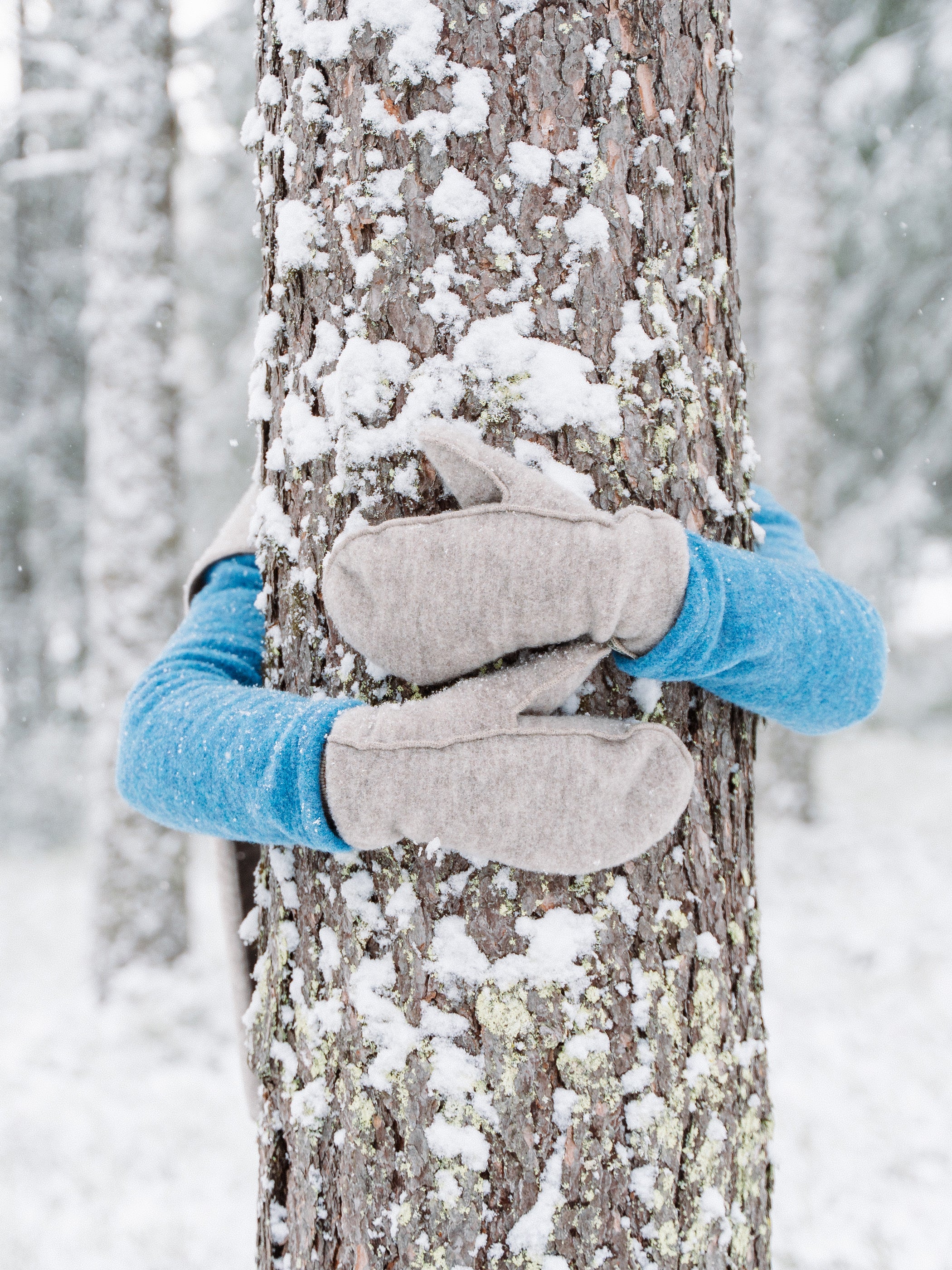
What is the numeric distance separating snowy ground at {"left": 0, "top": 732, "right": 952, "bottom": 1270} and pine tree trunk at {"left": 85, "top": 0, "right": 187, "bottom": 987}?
637mm

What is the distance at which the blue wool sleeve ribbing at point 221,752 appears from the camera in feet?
3.29

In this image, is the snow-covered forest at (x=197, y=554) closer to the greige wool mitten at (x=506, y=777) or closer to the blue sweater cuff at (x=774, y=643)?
the blue sweater cuff at (x=774, y=643)

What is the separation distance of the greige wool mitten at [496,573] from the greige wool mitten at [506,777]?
0.20ft

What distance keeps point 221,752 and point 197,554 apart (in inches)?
352

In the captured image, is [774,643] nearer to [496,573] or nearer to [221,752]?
[496,573]

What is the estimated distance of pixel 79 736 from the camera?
1050cm

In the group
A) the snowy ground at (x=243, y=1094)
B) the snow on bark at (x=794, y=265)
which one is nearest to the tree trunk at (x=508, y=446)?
the snowy ground at (x=243, y=1094)

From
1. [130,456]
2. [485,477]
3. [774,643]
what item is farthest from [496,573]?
[130,456]

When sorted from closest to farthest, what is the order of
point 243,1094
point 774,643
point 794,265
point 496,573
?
point 496,573, point 774,643, point 243,1094, point 794,265

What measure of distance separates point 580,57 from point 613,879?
3.60 ft

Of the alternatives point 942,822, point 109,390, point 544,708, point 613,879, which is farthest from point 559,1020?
point 942,822

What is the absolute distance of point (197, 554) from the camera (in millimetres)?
9477

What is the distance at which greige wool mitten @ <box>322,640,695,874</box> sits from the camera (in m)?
0.98

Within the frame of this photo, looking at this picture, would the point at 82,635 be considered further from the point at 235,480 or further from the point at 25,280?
the point at 25,280
